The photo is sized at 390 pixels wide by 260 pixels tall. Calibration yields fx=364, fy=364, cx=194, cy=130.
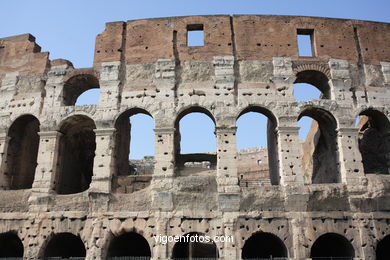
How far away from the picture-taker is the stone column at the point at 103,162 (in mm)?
11344

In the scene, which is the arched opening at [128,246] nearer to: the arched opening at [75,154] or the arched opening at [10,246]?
the arched opening at [75,154]

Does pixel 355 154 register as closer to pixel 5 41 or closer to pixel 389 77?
pixel 389 77

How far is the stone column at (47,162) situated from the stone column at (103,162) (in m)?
1.45

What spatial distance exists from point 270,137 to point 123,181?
5709 millimetres

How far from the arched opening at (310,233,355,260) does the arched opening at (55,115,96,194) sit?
351 inches

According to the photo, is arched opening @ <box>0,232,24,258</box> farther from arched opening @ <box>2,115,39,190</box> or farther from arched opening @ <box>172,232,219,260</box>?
arched opening @ <box>172,232,219,260</box>

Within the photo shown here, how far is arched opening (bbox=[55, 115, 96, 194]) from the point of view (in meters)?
12.7

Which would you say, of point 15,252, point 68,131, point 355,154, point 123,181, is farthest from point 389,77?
point 15,252

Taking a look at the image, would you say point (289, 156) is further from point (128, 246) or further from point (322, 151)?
point (128, 246)

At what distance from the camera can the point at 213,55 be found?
12.7 meters

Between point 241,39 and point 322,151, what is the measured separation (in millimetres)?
5511

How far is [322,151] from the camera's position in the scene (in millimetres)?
14438

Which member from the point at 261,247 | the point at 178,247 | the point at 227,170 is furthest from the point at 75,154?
the point at 261,247

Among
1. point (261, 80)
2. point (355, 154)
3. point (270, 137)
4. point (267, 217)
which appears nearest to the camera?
point (267, 217)
